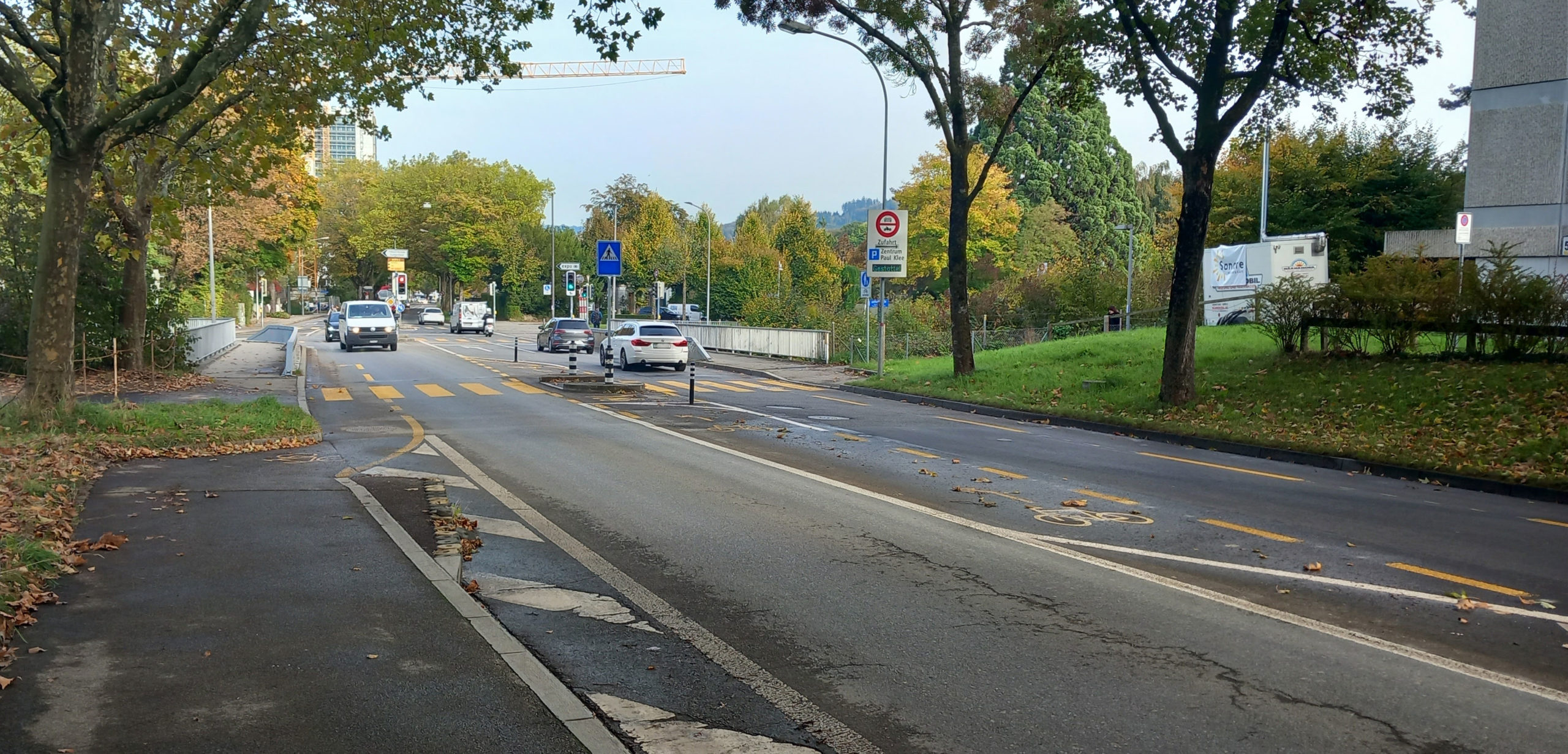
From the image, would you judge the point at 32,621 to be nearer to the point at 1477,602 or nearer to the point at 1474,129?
the point at 1477,602

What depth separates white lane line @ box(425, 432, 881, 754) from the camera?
4.65 meters

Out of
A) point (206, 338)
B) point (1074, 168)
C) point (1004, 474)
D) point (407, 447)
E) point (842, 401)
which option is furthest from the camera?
point (1074, 168)

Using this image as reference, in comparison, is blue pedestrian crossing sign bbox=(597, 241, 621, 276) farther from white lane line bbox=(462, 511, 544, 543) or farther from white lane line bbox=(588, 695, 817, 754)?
white lane line bbox=(588, 695, 817, 754)

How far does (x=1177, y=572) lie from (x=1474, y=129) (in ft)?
88.6

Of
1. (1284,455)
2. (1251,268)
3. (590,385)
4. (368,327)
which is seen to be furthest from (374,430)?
(1251,268)

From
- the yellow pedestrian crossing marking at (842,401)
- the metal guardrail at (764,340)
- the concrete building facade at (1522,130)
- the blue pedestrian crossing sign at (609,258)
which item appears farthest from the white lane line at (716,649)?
the concrete building facade at (1522,130)

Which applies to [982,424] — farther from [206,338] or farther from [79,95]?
[206,338]

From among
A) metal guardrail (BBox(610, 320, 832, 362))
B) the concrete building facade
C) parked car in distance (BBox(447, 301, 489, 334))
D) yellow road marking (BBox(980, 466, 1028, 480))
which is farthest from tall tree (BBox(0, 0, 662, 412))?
parked car in distance (BBox(447, 301, 489, 334))

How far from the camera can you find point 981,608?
6641 millimetres

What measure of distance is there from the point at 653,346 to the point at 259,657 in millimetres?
27546

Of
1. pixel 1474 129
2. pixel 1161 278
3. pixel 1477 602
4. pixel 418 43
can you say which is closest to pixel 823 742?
pixel 1477 602

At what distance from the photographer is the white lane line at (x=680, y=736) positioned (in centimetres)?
446

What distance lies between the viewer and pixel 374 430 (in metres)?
16.5

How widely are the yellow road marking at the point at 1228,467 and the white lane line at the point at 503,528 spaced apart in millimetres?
8952
